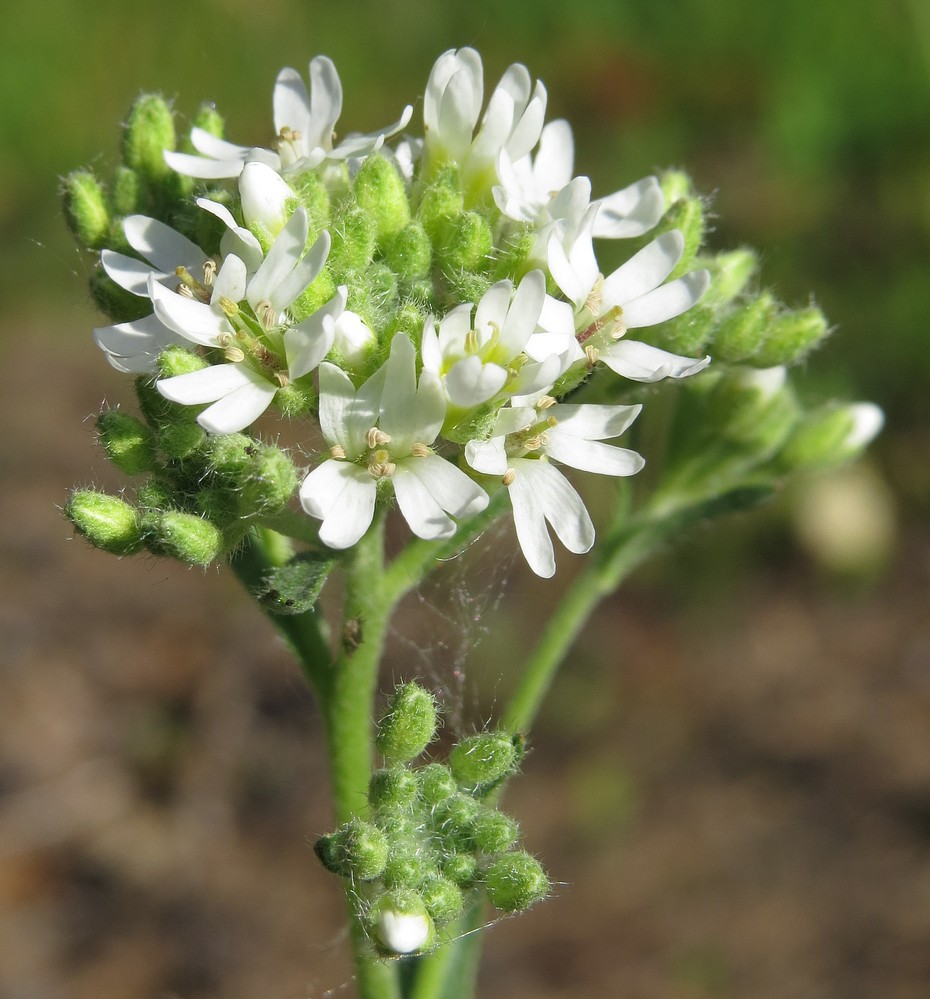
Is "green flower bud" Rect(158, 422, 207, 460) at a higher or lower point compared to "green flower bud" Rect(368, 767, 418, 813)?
higher

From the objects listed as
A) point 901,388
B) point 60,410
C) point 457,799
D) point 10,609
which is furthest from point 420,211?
point 60,410

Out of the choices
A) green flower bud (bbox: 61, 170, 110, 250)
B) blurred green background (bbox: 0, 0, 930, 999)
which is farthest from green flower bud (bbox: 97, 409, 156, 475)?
blurred green background (bbox: 0, 0, 930, 999)

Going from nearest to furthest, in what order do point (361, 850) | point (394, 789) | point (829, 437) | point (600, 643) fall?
point (361, 850) → point (394, 789) → point (829, 437) → point (600, 643)

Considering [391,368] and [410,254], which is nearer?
[391,368]

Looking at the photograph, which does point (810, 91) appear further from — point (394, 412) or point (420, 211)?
point (394, 412)

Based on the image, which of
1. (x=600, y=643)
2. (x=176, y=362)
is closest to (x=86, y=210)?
(x=176, y=362)

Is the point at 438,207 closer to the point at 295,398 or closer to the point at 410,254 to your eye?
the point at 410,254

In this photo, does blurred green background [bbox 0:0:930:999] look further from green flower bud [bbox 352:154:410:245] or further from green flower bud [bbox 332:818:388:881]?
green flower bud [bbox 332:818:388:881]
